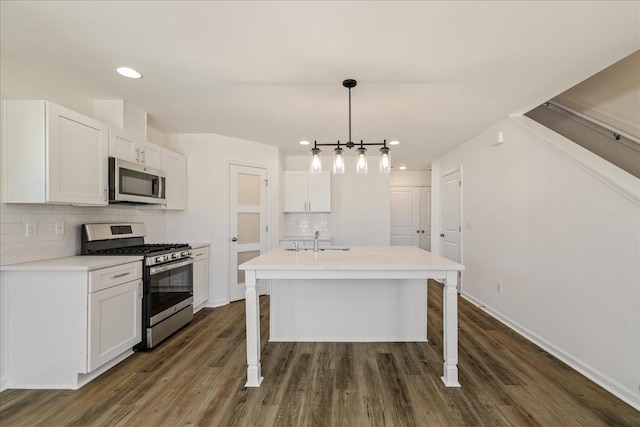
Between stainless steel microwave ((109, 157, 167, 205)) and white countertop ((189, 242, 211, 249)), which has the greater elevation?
stainless steel microwave ((109, 157, 167, 205))

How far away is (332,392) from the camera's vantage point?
2070 mm

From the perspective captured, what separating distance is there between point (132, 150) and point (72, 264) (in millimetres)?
1322

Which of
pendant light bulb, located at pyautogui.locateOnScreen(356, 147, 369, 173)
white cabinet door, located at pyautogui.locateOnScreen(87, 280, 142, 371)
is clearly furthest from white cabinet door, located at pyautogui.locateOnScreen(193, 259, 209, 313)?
pendant light bulb, located at pyautogui.locateOnScreen(356, 147, 369, 173)

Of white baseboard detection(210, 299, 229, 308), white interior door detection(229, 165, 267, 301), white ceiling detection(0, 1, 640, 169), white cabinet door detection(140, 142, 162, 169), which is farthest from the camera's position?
white interior door detection(229, 165, 267, 301)

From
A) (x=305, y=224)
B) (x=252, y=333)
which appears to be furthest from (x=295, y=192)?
(x=252, y=333)

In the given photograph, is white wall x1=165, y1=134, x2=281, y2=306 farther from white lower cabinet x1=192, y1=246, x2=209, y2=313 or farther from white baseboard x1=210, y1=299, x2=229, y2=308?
white lower cabinet x1=192, y1=246, x2=209, y2=313

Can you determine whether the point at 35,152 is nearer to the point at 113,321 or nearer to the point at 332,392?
the point at 113,321

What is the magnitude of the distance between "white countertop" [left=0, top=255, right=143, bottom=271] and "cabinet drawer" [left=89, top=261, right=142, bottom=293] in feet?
0.13

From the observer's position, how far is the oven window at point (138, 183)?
112 inches

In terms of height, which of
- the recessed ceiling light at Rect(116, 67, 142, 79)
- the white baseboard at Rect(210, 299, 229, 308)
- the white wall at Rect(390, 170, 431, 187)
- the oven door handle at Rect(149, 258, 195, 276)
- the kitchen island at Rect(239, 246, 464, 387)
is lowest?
the white baseboard at Rect(210, 299, 229, 308)

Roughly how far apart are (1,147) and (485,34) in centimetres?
341

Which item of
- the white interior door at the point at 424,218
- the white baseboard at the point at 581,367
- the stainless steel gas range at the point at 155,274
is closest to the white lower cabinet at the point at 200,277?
the stainless steel gas range at the point at 155,274

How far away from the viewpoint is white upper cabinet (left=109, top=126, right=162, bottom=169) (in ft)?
9.10

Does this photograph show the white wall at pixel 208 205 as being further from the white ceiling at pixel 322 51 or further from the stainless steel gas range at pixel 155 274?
the white ceiling at pixel 322 51
